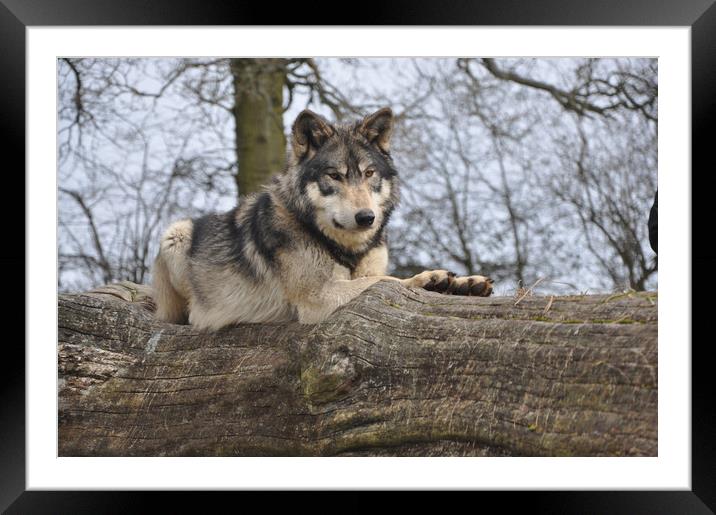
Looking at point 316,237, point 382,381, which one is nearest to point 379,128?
point 316,237

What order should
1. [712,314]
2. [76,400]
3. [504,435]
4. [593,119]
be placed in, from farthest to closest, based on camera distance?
1. [593,119]
2. [76,400]
3. [712,314]
4. [504,435]

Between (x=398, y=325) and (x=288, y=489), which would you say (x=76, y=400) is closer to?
(x=288, y=489)

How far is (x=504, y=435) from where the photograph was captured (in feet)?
12.8

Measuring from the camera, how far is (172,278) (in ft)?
19.6

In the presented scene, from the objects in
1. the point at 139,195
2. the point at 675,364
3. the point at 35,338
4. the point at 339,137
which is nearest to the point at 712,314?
the point at 675,364

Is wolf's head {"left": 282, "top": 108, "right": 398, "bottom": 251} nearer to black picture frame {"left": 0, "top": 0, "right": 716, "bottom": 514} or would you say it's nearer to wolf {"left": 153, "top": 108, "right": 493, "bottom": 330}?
wolf {"left": 153, "top": 108, "right": 493, "bottom": 330}

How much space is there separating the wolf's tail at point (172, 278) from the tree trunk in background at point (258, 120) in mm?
2819

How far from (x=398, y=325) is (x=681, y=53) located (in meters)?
2.52

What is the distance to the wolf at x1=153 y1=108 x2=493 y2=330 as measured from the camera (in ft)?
16.4

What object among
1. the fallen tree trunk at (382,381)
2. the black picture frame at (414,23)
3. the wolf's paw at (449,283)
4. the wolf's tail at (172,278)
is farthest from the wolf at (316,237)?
the black picture frame at (414,23)

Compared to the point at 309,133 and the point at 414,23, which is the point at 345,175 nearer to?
the point at 309,133

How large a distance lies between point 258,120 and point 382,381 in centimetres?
563

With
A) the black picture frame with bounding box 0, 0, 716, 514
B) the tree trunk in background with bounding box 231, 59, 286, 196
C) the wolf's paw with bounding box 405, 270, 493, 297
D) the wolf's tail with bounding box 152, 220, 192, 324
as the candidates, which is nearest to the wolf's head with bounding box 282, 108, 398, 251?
the wolf's paw with bounding box 405, 270, 493, 297

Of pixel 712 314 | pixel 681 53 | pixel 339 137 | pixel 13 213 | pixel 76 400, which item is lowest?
pixel 76 400
